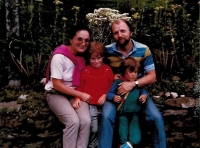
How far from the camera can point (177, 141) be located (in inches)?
202

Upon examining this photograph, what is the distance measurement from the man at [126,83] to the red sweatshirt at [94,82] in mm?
127

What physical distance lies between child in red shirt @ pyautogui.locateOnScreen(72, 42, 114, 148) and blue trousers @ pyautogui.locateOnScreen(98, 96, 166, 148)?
0.32 feet

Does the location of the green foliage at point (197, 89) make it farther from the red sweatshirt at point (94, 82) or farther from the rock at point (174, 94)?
the red sweatshirt at point (94, 82)

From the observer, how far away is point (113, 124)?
424cm

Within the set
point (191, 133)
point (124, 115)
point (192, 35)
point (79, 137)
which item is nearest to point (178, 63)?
point (192, 35)

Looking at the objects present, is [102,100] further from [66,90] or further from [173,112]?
[173,112]

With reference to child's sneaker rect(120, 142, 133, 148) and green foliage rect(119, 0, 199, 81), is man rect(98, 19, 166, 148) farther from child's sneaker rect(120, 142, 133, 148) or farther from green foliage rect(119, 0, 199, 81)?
green foliage rect(119, 0, 199, 81)

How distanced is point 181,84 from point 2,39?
237 cm

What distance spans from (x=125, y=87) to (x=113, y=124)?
38cm

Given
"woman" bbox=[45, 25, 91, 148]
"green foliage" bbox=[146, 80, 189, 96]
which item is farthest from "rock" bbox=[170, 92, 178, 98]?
"woman" bbox=[45, 25, 91, 148]

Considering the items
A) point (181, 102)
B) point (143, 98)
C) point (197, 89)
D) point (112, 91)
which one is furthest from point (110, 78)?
point (197, 89)

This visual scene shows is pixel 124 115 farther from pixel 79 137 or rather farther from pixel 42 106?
pixel 42 106

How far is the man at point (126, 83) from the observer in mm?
4203

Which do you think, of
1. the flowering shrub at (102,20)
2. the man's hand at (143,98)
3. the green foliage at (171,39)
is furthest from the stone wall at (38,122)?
the flowering shrub at (102,20)
